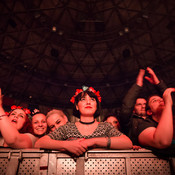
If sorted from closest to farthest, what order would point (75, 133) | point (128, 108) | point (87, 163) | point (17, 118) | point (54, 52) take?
Answer: point (87, 163) < point (75, 133) < point (128, 108) < point (17, 118) < point (54, 52)

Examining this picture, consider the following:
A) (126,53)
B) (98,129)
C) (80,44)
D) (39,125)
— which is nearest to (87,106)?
(98,129)

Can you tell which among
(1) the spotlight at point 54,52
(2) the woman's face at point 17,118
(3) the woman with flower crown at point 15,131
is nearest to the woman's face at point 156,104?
(3) the woman with flower crown at point 15,131

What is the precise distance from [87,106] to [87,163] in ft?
3.12

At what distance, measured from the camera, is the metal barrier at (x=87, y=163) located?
2094 millimetres

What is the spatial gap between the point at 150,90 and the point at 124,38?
5.79m

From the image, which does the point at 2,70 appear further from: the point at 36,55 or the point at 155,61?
the point at 155,61

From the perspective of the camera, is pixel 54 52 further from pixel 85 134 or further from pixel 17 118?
pixel 85 134

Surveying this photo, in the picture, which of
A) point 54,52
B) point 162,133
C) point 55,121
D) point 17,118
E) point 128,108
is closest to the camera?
point 162,133

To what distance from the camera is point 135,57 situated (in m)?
12.7

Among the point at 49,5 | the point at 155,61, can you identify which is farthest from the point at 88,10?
the point at 155,61

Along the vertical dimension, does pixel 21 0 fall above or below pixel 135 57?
above

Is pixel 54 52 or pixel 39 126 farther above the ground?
pixel 54 52

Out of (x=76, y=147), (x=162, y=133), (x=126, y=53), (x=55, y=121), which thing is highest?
(x=126, y=53)

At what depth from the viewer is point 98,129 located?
8.21 feet
